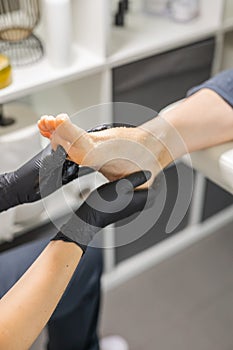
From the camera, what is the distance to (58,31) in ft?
4.37

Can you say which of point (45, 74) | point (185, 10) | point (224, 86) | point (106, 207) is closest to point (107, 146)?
point (106, 207)

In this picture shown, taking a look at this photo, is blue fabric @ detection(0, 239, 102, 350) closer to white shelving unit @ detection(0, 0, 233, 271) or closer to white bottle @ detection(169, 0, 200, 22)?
white shelving unit @ detection(0, 0, 233, 271)

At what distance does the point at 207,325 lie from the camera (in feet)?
5.49

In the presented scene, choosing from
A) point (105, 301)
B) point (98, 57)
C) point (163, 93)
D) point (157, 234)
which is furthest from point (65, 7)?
point (105, 301)

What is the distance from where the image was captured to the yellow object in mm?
1259

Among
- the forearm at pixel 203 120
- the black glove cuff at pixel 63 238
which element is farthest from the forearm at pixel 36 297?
the forearm at pixel 203 120

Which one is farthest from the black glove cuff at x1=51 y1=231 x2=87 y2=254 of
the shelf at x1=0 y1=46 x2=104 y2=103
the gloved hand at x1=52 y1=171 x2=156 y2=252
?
the shelf at x1=0 y1=46 x2=104 y2=103

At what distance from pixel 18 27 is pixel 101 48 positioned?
0.74ft

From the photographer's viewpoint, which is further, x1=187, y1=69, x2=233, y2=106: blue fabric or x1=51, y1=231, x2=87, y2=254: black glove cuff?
x1=187, y1=69, x2=233, y2=106: blue fabric

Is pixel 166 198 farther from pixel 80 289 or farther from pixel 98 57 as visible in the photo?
pixel 98 57

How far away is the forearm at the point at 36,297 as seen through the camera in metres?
0.86

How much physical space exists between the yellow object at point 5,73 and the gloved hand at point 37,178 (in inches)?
13.0

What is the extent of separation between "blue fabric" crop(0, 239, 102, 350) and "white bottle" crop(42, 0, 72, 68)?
1.53ft

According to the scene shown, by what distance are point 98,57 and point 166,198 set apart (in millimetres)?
543
